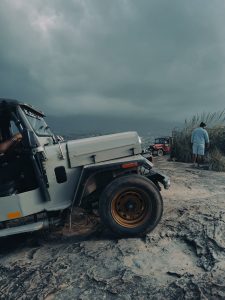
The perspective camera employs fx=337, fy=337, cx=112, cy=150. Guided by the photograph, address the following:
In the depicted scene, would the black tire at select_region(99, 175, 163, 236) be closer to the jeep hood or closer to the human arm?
the jeep hood

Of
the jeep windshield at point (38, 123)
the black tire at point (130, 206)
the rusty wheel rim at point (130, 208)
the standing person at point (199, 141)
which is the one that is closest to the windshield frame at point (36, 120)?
the jeep windshield at point (38, 123)

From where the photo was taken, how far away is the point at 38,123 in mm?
5879

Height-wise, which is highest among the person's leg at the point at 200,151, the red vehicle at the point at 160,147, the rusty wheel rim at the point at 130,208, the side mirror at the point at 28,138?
the side mirror at the point at 28,138

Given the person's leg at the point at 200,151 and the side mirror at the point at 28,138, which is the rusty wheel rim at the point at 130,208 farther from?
the person's leg at the point at 200,151

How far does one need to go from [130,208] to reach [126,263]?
0.99m

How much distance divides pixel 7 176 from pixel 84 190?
4.03 ft

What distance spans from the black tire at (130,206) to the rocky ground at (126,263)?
18cm

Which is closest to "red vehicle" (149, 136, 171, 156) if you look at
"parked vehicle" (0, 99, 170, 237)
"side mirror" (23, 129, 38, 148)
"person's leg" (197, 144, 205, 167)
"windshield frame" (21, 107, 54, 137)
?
"person's leg" (197, 144, 205, 167)

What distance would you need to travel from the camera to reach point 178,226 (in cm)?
531

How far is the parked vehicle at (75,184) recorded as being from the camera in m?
5.03

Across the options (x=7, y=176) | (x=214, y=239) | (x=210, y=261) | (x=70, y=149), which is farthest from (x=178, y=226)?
(x=7, y=176)

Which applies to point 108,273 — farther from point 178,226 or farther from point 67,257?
point 178,226

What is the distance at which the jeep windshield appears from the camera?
17.9ft

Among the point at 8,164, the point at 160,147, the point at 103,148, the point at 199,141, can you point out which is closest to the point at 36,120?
the point at 8,164
